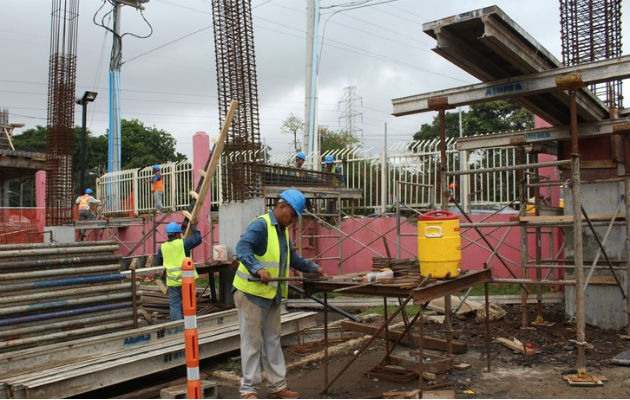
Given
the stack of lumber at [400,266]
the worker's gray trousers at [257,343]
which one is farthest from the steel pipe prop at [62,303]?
the stack of lumber at [400,266]

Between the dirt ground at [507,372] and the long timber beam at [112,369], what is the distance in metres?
0.67

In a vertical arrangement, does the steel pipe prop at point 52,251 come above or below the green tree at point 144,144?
below

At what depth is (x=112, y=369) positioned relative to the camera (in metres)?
5.81

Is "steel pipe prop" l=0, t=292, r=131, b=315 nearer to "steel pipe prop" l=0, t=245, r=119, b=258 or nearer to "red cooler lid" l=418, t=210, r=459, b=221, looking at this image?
"steel pipe prop" l=0, t=245, r=119, b=258

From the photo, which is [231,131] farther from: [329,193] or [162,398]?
[162,398]

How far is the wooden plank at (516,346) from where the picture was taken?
6844mm

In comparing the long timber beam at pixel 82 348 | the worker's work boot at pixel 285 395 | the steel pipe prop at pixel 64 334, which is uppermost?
the steel pipe prop at pixel 64 334

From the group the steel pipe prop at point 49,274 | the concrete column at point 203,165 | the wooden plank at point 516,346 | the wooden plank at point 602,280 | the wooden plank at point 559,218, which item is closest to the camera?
the steel pipe prop at point 49,274

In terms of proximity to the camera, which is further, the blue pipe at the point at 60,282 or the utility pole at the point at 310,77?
the utility pole at the point at 310,77

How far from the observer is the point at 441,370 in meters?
6.07

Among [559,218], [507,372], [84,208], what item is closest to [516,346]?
[507,372]

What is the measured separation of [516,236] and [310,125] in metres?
8.48

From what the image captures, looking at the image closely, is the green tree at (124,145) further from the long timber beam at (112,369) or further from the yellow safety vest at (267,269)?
the yellow safety vest at (267,269)

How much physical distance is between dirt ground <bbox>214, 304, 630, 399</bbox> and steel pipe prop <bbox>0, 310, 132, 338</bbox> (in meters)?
1.74
